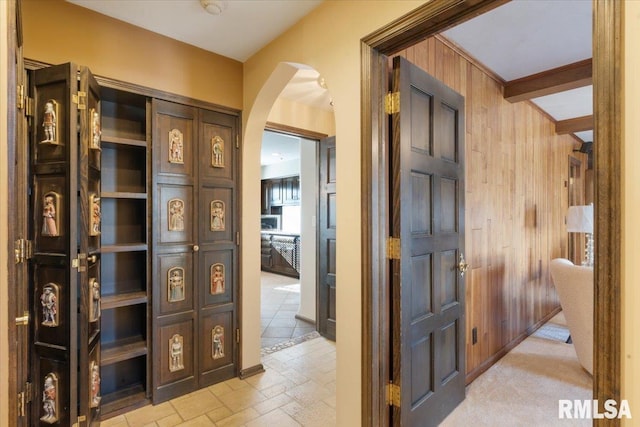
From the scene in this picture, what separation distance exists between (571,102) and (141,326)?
492cm

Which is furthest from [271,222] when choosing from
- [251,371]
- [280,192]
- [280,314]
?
[251,371]

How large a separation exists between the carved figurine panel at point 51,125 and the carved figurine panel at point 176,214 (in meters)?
0.78

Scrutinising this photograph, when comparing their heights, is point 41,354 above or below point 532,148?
below

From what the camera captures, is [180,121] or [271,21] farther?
[180,121]

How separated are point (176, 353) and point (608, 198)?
2608mm

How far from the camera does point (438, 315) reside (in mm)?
1981

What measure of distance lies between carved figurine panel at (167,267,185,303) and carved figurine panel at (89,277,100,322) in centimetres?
49

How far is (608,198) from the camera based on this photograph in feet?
3.11

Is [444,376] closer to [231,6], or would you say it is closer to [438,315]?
[438,315]

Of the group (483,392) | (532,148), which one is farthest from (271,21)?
(532,148)

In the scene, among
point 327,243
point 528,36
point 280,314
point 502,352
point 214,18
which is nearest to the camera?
point 214,18

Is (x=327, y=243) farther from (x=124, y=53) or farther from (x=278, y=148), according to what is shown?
(x=278, y=148)

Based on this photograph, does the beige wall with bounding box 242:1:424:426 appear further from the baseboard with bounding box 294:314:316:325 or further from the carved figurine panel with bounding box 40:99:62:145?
the baseboard with bounding box 294:314:316:325

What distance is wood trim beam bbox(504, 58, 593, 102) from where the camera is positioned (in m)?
2.74
